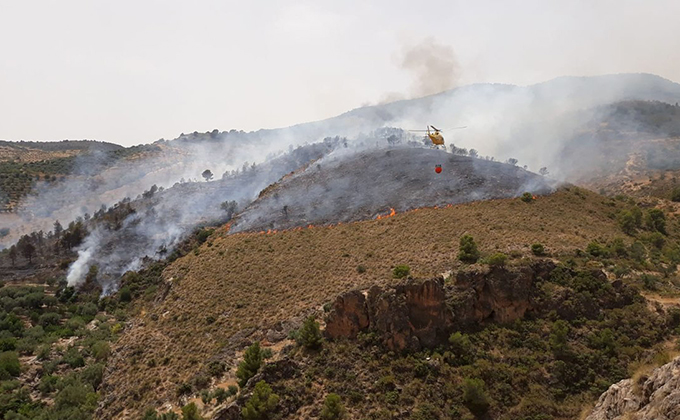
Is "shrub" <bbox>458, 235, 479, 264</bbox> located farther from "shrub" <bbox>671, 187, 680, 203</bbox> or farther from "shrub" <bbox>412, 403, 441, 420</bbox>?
"shrub" <bbox>671, 187, 680, 203</bbox>

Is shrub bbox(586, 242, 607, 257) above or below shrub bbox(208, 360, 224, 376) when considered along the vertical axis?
above

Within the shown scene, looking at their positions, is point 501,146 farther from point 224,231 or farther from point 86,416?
point 86,416

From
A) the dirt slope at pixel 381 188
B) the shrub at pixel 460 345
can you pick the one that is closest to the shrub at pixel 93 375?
the dirt slope at pixel 381 188

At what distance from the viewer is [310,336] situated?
Answer: 22.2 m

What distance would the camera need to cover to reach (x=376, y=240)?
1479 inches

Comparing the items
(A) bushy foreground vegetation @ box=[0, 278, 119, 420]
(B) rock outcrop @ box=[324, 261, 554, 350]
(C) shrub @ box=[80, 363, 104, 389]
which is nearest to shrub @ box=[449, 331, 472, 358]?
(B) rock outcrop @ box=[324, 261, 554, 350]

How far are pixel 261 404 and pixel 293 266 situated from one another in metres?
17.6

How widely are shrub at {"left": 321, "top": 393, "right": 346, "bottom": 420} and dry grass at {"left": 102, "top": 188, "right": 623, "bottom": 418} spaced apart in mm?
8810

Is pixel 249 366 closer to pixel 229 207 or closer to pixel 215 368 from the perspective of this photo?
A: pixel 215 368

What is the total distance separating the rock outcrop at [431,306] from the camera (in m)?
21.7

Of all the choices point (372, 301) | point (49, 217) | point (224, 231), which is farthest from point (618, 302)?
point (49, 217)

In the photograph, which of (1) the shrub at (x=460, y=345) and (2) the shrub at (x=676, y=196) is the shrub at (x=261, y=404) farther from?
(2) the shrub at (x=676, y=196)

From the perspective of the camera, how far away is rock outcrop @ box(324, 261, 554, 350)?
21734mm

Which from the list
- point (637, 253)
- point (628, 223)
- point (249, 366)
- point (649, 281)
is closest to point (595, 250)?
point (637, 253)
